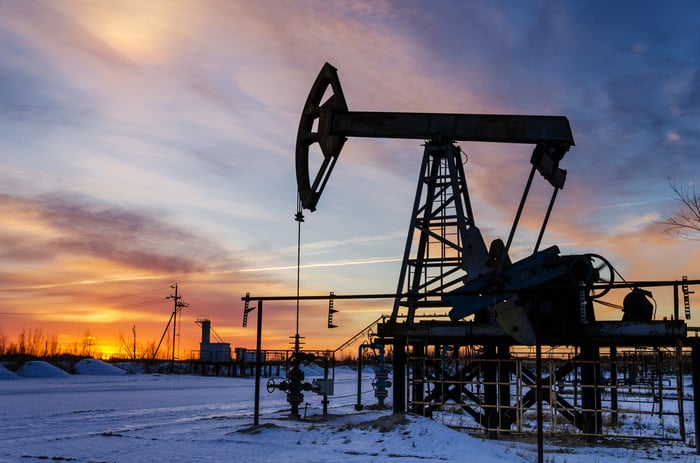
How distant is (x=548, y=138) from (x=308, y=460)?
11046mm

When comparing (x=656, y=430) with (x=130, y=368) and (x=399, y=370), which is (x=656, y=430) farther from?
(x=130, y=368)

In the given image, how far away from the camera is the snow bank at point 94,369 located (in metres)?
74.3

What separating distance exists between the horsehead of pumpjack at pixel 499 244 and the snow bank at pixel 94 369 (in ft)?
197

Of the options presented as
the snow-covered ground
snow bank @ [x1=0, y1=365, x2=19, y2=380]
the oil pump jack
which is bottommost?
snow bank @ [x1=0, y1=365, x2=19, y2=380]

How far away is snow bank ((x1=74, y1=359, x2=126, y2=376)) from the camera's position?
244ft

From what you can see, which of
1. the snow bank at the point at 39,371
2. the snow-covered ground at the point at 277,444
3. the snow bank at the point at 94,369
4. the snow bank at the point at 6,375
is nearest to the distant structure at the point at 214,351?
the snow bank at the point at 94,369

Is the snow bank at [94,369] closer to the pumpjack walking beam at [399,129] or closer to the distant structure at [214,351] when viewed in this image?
the distant structure at [214,351]

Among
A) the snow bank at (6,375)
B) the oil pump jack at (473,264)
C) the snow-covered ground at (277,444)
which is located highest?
the oil pump jack at (473,264)

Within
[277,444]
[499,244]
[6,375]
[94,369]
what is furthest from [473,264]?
[94,369]

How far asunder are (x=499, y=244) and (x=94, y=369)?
6475 cm

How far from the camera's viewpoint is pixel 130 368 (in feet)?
289

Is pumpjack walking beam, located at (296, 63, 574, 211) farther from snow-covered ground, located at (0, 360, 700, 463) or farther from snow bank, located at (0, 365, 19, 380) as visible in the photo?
snow bank, located at (0, 365, 19, 380)

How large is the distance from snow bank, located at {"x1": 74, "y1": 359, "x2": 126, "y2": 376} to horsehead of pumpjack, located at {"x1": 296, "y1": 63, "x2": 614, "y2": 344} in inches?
2368

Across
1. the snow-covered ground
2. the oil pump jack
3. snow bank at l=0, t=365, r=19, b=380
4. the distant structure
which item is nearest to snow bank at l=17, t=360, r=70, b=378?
snow bank at l=0, t=365, r=19, b=380
